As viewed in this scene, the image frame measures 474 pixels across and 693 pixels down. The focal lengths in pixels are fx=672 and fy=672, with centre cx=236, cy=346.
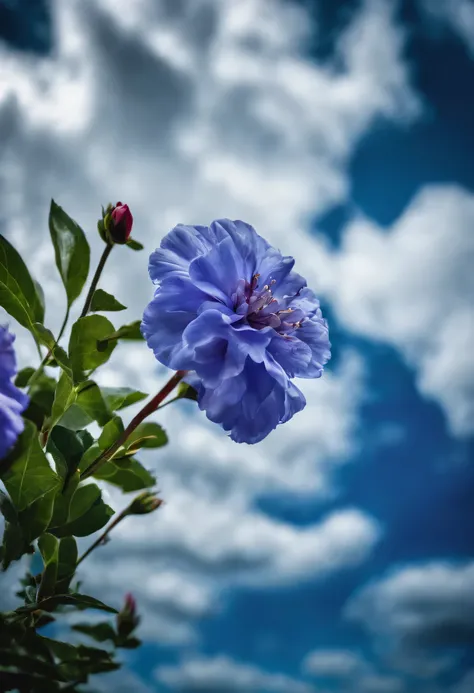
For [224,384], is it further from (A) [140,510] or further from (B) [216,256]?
(A) [140,510]

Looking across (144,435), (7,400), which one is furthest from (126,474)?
(7,400)

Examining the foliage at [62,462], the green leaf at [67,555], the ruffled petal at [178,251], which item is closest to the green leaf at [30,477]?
the foliage at [62,462]

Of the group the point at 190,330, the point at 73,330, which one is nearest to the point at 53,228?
the point at 73,330

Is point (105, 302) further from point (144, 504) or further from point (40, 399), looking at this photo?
point (144, 504)

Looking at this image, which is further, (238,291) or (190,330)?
(238,291)

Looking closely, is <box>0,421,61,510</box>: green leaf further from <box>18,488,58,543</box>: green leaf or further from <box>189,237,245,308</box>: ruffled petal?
<box>189,237,245,308</box>: ruffled petal

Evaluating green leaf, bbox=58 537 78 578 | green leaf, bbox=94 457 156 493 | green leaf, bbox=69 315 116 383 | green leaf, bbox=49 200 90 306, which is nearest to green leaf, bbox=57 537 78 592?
green leaf, bbox=58 537 78 578
